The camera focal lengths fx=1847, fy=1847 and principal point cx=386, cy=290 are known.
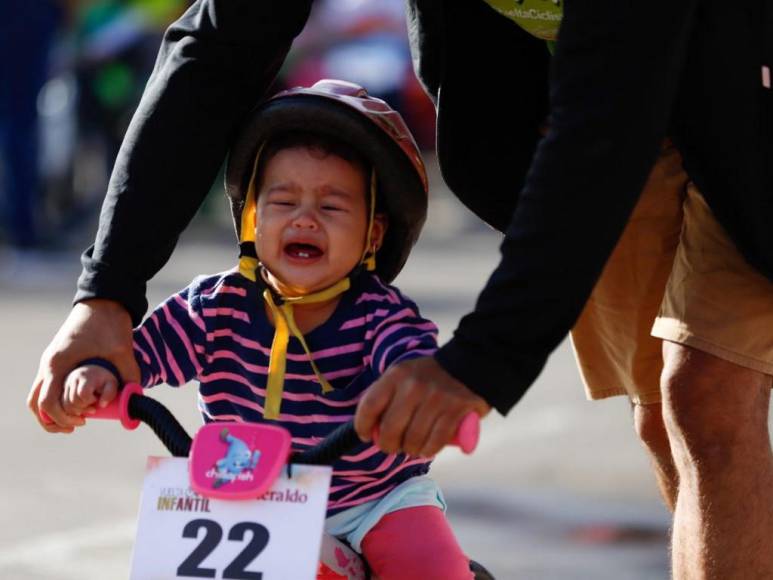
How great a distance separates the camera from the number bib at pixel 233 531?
2.87 m

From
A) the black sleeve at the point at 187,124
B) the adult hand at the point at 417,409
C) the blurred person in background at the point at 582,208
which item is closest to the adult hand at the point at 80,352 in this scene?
the blurred person in background at the point at 582,208

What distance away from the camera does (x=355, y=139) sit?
139 inches

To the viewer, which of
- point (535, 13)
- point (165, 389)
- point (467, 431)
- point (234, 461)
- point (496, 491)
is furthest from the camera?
point (165, 389)

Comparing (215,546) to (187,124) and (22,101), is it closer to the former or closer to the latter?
(187,124)

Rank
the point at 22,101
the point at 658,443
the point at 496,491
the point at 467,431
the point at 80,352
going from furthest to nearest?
the point at 22,101 < the point at 496,491 < the point at 658,443 < the point at 80,352 < the point at 467,431

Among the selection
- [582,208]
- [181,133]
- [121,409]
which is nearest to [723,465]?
[582,208]

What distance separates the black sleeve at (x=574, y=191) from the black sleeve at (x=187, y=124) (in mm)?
834

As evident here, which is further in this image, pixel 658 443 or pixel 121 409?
pixel 658 443

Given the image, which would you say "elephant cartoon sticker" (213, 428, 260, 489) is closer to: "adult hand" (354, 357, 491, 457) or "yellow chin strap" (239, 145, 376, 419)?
"adult hand" (354, 357, 491, 457)

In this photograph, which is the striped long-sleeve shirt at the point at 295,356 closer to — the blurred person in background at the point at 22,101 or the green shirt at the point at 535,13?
the green shirt at the point at 535,13

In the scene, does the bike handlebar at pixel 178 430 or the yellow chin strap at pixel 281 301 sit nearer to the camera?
the bike handlebar at pixel 178 430

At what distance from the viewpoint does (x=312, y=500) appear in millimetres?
2887

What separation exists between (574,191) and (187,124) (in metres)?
0.97

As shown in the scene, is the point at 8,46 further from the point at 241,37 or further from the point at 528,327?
the point at 528,327
